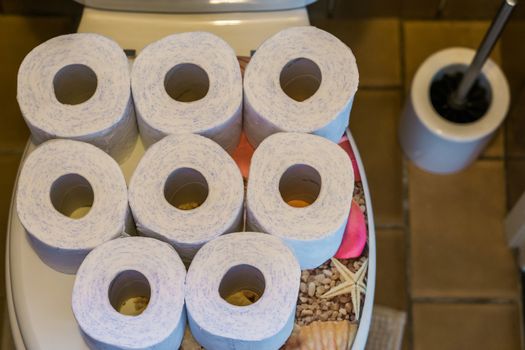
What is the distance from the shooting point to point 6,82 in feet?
4.10

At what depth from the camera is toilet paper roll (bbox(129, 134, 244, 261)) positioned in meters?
0.74

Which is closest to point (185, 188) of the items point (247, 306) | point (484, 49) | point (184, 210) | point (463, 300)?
point (184, 210)

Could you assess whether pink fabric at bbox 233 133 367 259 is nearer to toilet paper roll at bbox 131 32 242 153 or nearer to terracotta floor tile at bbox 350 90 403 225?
toilet paper roll at bbox 131 32 242 153

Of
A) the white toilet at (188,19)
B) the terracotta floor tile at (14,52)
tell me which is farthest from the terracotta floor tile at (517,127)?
the terracotta floor tile at (14,52)

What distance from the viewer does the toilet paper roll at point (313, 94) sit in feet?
2.57

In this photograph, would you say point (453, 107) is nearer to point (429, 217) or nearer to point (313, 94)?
point (429, 217)

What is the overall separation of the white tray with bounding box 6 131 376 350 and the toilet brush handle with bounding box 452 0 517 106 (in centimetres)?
33

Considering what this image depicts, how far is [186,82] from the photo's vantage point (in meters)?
0.86

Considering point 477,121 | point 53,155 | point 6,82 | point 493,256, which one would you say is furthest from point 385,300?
point 6,82

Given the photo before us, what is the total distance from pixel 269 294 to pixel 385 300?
1.61 ft

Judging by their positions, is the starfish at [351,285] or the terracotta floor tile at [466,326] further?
the terracotta floor tile at [466,326]

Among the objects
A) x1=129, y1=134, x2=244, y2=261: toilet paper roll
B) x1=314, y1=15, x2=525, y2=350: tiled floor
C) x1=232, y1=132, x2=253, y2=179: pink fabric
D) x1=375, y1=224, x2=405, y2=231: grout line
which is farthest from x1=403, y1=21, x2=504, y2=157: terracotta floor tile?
x1=129, y1=134, x2=244, y2=261: toilet paper roll

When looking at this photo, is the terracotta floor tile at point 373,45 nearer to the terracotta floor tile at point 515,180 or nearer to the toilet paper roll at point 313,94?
the terracotta floor tile at point 515,180

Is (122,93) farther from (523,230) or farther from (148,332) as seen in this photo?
(523,230)
